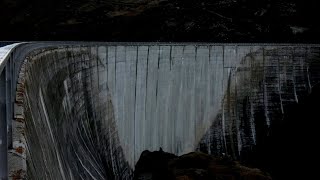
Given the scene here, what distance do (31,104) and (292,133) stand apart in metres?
25.5

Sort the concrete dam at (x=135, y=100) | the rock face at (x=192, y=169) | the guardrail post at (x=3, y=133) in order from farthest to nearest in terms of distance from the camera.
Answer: the rock face at (x=192, y=169)
the concrete dam at (x=135, y=100)
the guardrail post at (x=3, y=133)

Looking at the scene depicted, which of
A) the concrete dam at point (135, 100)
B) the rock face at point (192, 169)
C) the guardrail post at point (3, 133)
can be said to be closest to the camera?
the guardrail post at point (3, 133)

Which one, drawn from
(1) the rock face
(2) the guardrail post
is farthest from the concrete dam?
(1) the rock face

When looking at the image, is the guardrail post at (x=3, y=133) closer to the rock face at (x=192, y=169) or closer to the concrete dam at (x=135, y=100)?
the concrete dam at (x=135, y=100)

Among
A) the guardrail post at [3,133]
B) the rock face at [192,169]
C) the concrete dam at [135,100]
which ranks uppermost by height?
the guardrail post at [3,133]

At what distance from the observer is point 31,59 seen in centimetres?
1348

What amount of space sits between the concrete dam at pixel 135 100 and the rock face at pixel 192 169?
0.63 metres

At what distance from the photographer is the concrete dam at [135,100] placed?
428 inches

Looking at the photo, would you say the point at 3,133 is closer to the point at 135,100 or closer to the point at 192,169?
the point at 192,169

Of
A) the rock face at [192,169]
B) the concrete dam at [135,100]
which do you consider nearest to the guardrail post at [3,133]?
the concrete dam at [135,100]

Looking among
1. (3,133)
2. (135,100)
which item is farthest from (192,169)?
(3,133)

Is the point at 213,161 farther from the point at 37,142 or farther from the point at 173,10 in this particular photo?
the point at 173,10

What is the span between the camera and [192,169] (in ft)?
74.4

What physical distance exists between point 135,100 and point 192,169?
5.27 meters
